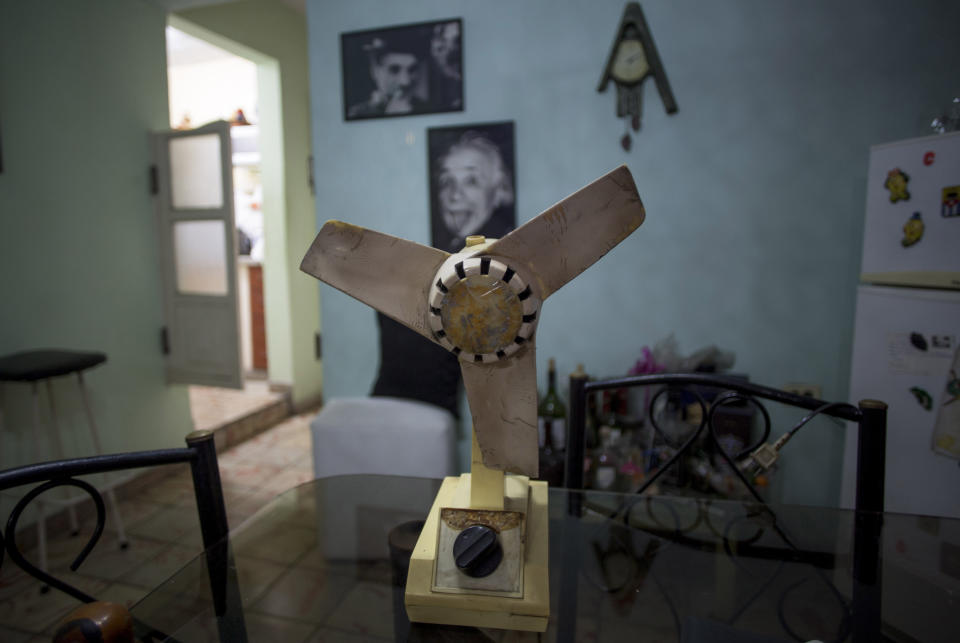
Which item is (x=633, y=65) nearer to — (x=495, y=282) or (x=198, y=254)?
(x=495, y=282)

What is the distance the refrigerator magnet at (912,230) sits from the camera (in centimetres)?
165

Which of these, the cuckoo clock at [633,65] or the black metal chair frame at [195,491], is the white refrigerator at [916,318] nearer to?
the cuckoo clock at [633,65]

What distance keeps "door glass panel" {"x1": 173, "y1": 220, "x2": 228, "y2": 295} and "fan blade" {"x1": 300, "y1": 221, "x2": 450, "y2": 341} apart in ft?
8.51

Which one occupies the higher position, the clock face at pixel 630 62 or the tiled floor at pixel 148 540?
the clock face at pixel 630 62

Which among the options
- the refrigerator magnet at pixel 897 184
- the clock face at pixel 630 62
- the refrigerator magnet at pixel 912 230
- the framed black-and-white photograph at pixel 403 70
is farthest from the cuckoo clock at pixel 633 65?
the refrigerator magnet at pixel 912 230

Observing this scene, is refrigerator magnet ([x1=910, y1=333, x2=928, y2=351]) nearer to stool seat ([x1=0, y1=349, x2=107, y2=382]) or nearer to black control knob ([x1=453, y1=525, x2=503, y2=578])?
black control knob ([x1=453, y1=525, x2=503, y2=578])

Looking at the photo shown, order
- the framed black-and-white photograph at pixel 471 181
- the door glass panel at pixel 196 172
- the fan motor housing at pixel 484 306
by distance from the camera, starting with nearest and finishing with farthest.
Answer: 1. the fan motor housing at pixel 484 306
2. the framed black-and-white photograph at pixel 471 181
3. the door glass panel at pixel 196 172

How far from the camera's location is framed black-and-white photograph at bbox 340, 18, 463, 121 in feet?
7.73

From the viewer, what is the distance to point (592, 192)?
2.17 ft

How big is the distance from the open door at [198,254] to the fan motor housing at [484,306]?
8.81 feet

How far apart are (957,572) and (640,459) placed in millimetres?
1225

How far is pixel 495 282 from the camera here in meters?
0.64

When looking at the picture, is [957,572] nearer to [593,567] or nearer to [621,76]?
[593,567]

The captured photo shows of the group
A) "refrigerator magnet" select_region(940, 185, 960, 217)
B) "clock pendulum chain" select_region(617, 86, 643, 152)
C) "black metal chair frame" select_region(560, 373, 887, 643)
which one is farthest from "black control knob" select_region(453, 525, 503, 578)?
"clock pendulum chain" select_region(617, 86, 643, 152)
